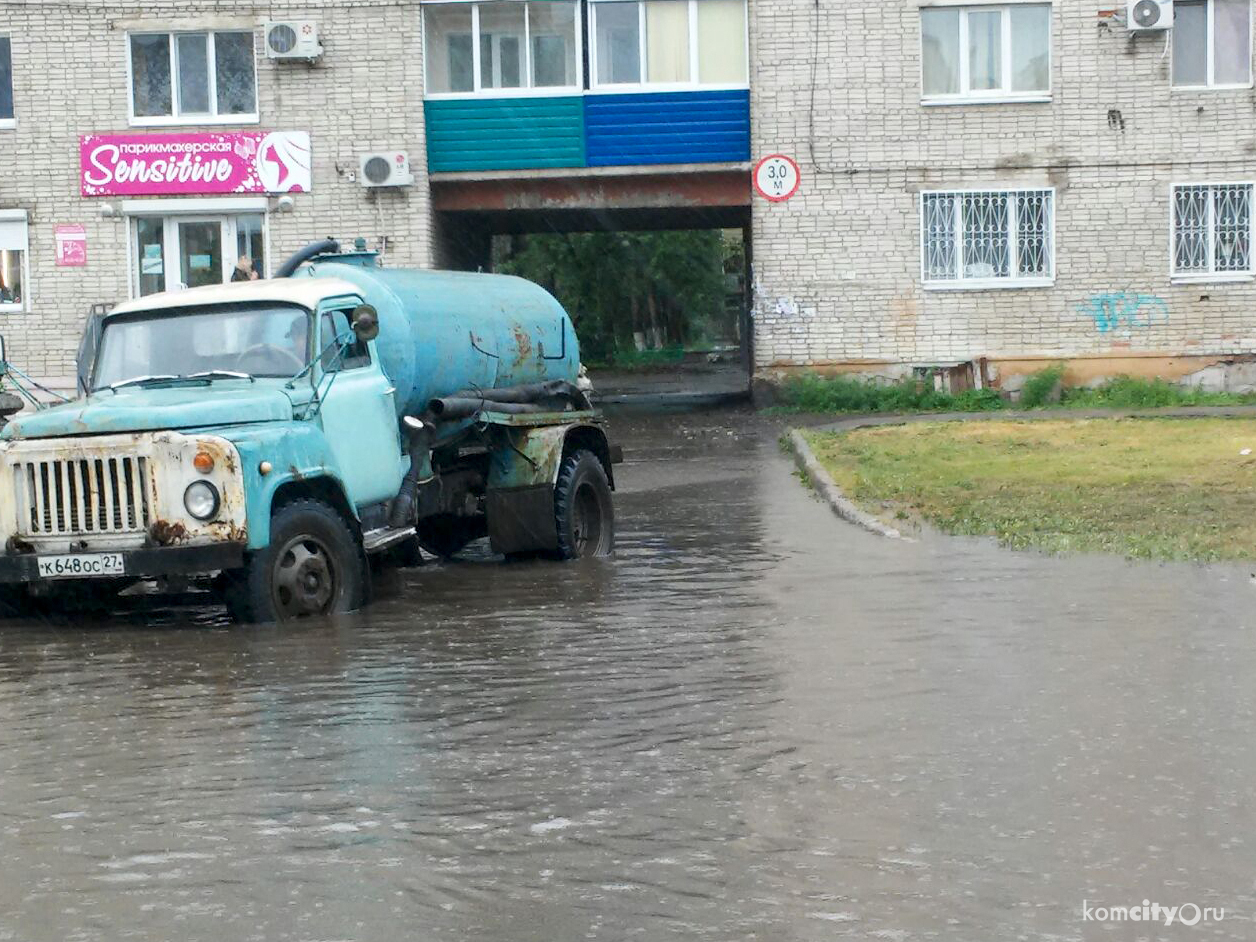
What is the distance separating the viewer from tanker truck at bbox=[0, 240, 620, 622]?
1002cm

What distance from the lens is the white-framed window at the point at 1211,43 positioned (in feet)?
89.8

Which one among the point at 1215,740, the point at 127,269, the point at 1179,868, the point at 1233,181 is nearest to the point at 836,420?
the point at 1233,181

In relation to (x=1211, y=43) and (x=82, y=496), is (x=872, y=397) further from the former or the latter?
(x=82, y=496)

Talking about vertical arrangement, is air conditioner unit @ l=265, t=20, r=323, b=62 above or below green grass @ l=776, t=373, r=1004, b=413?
above

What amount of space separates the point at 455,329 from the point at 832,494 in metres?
4.30

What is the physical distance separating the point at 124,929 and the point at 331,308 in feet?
22.9

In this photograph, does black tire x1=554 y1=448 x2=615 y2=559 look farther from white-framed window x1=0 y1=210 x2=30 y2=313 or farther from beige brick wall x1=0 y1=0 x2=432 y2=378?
white-framed window x1=0 y1=210 x2=30 y2=313

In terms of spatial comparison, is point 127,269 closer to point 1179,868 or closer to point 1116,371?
point 1116,371

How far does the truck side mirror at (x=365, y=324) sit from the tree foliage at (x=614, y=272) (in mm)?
41291

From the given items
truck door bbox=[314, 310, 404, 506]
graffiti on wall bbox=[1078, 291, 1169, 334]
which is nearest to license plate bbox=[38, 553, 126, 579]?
truck door bbox=[314, 310, 404, 506]

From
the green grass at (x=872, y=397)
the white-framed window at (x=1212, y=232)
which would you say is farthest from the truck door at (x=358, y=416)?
the white-framed window at (x=1212, y=232)

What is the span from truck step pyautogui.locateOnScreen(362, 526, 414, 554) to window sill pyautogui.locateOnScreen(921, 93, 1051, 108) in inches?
685

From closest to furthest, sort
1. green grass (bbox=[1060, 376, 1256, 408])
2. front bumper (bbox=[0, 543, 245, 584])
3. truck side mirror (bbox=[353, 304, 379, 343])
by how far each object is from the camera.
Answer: front bumper (bbox=[0, 543, 245, 584]), truck side mirror (bbox=[353, 304, 379, 343]), green grass (bbox=[1060, 376, 1256, 408])

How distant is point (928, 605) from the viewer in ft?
33.3
